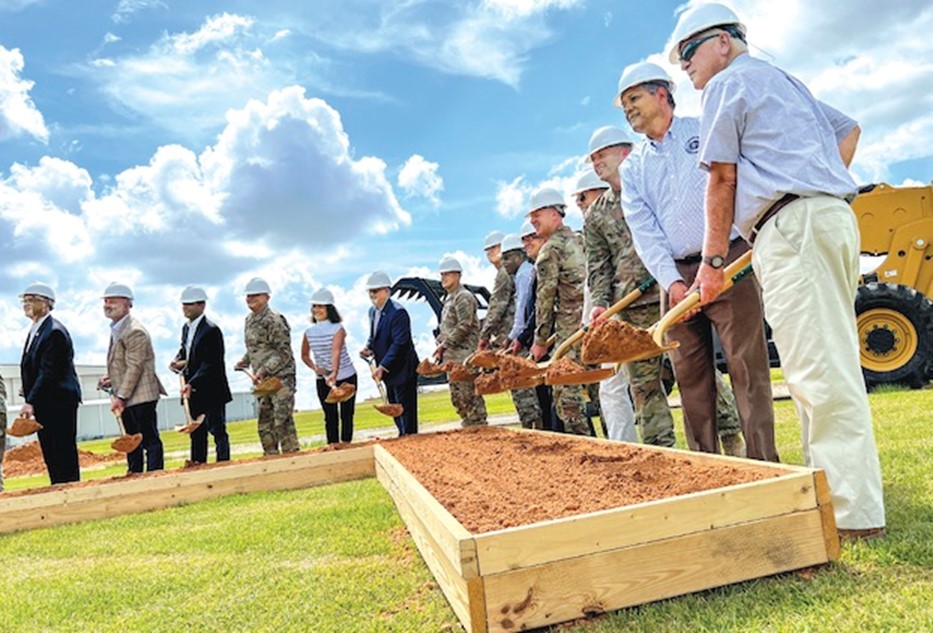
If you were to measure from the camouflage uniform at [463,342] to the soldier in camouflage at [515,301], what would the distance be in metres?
0.24

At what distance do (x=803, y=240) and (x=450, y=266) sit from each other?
6320mm

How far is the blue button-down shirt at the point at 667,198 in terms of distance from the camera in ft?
12.5

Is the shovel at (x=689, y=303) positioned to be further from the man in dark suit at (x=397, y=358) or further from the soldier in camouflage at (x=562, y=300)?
the man in dark suit at (x=397, y=358)

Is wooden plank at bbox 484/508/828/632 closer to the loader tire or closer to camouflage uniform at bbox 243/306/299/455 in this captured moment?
camouflage uniform at bbox 243/306/299/455

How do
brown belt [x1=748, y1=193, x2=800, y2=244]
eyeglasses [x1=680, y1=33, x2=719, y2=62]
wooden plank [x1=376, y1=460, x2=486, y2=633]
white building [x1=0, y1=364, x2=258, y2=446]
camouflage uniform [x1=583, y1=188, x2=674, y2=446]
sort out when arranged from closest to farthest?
1. wooden plank [x1=376, y1=460, x2=486, y2=633]
2. brown belt [x1=748, y1=193, x2=800, y2=244]
3. eyeglasses [x1=680, y1=33, x2=719, y2=62]
4. camouflage uniform [x1=583, y1=188, x2=674, y2=446]
5. white building [x1=0, y1=364, x2=258, y2=446]

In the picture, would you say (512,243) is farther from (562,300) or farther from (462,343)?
(562,300)

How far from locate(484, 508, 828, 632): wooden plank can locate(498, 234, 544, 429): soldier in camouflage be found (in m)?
4.61

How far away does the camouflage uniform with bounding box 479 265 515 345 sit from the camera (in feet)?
26.3

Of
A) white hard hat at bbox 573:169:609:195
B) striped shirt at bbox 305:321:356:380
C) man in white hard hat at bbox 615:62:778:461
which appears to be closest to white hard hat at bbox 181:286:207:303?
striped shirt at bbox 305:321:356:380

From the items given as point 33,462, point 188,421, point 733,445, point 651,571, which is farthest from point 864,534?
point 33,462

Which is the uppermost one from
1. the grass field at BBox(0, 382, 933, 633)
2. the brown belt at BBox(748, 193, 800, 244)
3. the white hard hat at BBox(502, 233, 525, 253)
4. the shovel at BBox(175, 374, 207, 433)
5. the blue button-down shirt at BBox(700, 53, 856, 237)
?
the white hard hat at BBox(502, 233, 525, 253)

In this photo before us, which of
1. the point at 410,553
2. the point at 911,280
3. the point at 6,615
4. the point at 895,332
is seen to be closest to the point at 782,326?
the point at 410,553

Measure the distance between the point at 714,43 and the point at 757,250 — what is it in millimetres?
921

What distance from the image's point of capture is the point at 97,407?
24.7 meters
